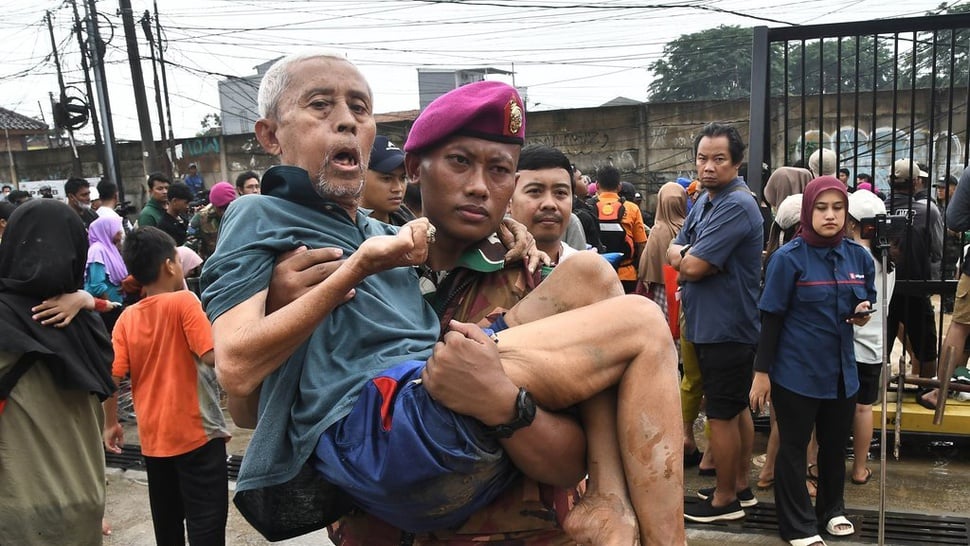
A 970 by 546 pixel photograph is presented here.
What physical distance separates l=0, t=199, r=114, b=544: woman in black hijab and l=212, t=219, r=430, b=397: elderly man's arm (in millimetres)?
2050

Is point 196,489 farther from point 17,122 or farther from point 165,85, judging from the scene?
point 17,122

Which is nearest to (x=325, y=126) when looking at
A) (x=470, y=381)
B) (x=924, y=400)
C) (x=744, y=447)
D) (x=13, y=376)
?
(x=470, y=381)

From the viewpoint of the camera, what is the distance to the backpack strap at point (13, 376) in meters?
2.83

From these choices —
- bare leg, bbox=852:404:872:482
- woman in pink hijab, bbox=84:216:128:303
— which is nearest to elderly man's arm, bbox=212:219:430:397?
bare leg, bbox=852:404:872:482

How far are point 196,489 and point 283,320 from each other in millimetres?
2706

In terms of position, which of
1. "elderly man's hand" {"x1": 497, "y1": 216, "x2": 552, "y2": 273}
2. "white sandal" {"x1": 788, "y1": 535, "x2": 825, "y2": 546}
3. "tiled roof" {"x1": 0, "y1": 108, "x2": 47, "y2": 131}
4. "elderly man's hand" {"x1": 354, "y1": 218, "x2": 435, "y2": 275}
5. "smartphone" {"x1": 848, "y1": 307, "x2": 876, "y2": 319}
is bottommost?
"white sandal" {"x1": 788, "y1": 535, "x2": 825, "y2": 546}

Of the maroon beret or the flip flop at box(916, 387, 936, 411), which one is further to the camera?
the flip flop at box(916, 387, 936, 411)

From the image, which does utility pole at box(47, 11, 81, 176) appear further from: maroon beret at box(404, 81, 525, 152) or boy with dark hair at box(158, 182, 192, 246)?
maroon beret at box(404, 81, 525, 152)

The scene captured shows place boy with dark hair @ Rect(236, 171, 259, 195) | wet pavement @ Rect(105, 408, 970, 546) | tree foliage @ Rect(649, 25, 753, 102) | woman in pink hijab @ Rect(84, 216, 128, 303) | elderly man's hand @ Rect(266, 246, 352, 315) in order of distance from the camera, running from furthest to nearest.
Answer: tree foliage @ Rect(649, 25, 753, 102), boy with dark hair @ Rect(236, 171, 259, 195), woman in pink hijab @ Rect(84, 216, 128, 303), wet pavement @ Rect(105, 408, 970, 546), elderly man's hand @ Rect(266, 246, 352, 315)

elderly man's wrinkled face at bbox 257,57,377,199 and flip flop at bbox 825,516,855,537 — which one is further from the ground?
elderly man's wrinkled face at bbox 257,57,377,199

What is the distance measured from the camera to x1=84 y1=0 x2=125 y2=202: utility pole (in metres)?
15.0

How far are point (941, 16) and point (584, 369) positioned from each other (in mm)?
4442

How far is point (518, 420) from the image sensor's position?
4.34ft

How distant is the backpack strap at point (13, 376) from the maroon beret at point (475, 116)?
2.23 m
